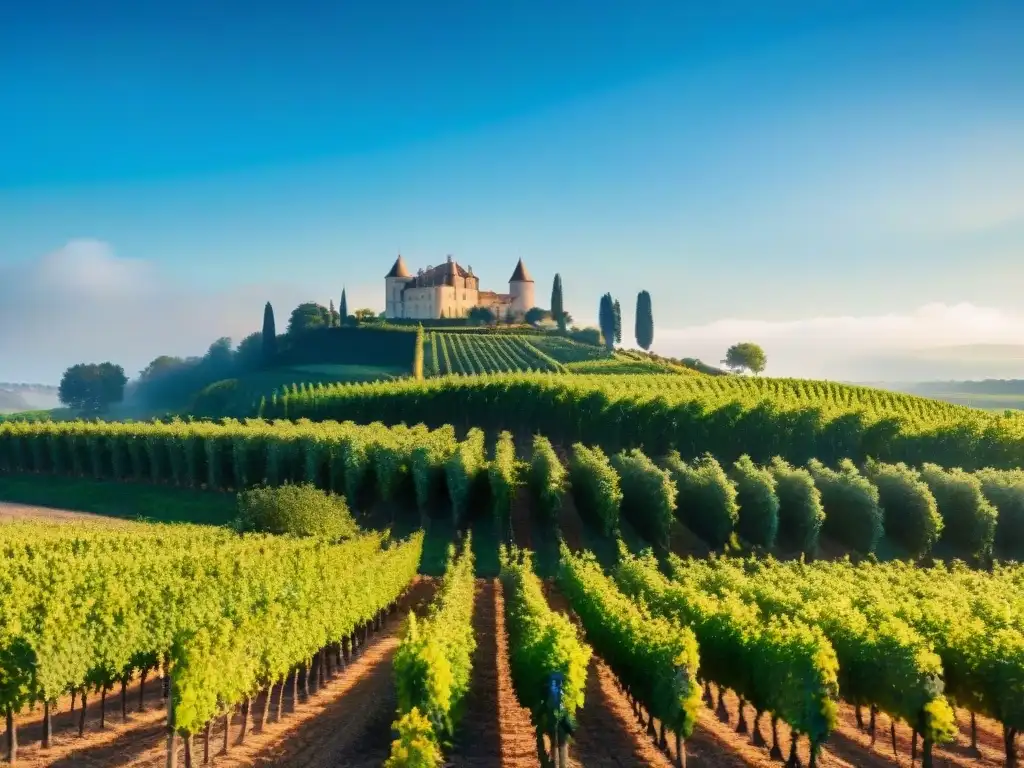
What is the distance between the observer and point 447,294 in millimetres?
153500

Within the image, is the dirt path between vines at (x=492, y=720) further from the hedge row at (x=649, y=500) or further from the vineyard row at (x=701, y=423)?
the vineyard row at (x=701, y=423)

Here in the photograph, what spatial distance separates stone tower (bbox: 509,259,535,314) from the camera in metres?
165

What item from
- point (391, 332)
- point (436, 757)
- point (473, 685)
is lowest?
point (473, 685)

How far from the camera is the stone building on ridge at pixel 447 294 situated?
154 metres

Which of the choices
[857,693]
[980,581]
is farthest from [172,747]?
[980,581]

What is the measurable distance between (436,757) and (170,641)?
1071 cm

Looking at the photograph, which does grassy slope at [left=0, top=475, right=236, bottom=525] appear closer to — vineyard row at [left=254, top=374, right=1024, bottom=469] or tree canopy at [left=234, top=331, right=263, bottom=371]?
vineyard row at [left=254, top=374, right=1024, bottom=469]

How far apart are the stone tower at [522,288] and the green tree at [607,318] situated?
17.7m

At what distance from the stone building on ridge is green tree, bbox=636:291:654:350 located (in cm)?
2404

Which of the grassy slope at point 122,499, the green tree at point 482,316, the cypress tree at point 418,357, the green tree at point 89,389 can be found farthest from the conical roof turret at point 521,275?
the grassy slope at point 122,499

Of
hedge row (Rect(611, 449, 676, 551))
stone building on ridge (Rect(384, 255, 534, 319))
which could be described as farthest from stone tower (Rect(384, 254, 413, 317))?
hedge row (Rect(611, 449, 676, 551))

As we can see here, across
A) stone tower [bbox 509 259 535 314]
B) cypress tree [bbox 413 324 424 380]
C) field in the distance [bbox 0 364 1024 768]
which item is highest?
stone tower [bbox 509 259 535 314]

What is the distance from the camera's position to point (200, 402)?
4414 inches

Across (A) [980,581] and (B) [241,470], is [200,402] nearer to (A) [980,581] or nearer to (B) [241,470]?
(B) [241,470]
